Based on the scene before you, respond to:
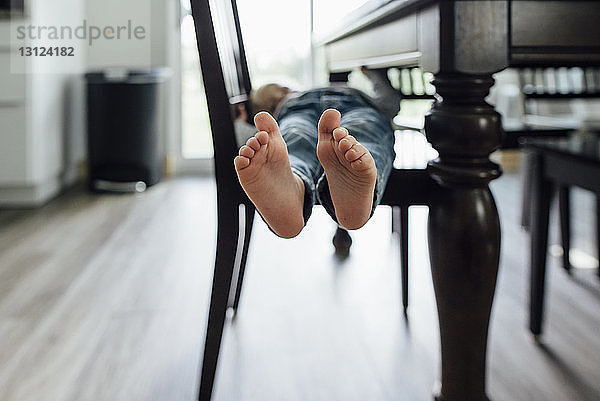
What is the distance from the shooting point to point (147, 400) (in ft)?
3.50

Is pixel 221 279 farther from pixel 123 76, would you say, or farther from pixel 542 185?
pixel 123 76

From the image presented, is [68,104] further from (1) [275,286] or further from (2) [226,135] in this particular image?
(2) [226,135]

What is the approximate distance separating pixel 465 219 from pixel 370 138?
0.23 metres

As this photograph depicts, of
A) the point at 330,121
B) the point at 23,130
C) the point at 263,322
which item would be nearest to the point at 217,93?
the point at 330,121

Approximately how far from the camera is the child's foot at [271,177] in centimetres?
76

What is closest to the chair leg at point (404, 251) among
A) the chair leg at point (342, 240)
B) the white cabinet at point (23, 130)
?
the chair leg at point (342, 240)

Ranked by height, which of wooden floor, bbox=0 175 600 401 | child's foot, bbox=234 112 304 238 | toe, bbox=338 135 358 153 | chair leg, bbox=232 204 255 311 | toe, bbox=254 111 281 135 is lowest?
wooden floor, bbox=0 175 600 401

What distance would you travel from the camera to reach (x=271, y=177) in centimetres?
79

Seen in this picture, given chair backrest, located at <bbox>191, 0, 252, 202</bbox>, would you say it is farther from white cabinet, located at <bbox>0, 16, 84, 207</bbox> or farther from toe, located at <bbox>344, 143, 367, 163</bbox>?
white cabinet, located at <bbox>0, 16, 84, 207</bbox>

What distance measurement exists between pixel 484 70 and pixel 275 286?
105 centimetres

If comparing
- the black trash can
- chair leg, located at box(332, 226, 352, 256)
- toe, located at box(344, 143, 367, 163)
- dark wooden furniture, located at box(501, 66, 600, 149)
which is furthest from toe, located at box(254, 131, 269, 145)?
the black trash can

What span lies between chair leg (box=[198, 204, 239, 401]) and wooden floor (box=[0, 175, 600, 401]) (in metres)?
0.14

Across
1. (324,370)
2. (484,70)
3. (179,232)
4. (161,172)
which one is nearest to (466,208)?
(484,70)

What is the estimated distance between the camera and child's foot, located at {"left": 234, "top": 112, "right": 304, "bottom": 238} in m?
0.76
